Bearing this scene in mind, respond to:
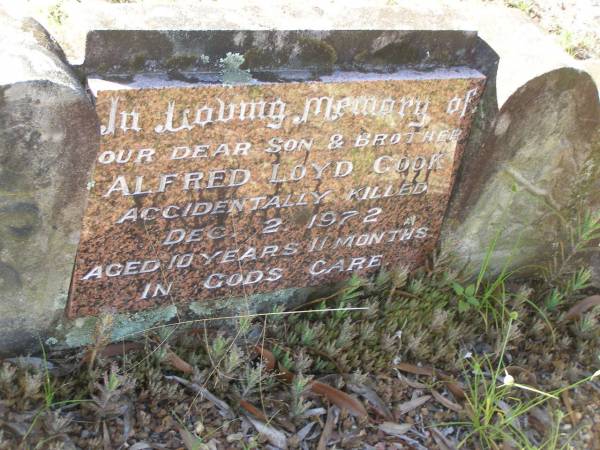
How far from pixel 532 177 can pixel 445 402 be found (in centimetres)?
109

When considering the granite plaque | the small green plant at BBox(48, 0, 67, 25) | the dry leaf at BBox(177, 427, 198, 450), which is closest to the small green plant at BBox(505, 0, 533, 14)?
the granite plaque

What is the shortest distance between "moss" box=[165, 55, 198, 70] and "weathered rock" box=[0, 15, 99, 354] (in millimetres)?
322

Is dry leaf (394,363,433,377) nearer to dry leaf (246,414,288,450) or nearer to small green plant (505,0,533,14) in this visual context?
dry leaf (246,414,288,450)

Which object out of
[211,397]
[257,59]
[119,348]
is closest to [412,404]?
[211,397]

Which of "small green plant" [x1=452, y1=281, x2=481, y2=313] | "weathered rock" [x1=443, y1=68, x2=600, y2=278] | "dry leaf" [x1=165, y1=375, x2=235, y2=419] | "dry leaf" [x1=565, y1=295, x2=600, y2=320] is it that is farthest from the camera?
"dry leaf" [x1=565, y1=295, x2=600, y2=320]

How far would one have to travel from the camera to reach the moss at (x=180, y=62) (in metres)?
2.38

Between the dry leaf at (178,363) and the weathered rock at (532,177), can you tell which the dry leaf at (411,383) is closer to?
the weathered rock at (532,177)

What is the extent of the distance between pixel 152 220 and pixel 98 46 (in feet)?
2.15

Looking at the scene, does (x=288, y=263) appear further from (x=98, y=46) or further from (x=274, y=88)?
(x=98, y=46)

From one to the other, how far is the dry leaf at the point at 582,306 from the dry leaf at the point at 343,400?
1.28 metres

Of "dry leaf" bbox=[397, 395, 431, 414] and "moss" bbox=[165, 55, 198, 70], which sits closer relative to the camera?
"moss" bbox=[165, 55, 198, 70]

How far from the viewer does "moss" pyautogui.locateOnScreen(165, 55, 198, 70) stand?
7.80ft

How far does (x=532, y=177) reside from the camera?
129 inches

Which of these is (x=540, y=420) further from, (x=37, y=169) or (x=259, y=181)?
(x=37, y=169)
